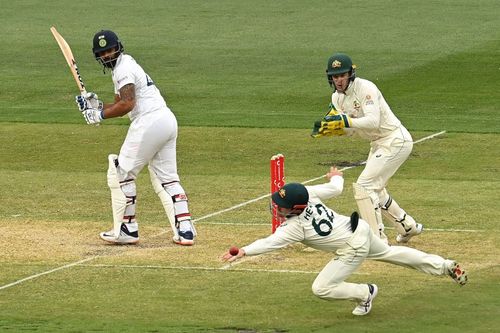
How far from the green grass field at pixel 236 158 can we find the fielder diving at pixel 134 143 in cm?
31

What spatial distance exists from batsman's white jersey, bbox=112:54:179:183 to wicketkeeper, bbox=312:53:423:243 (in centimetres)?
177

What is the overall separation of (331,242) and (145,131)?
369 centimetres

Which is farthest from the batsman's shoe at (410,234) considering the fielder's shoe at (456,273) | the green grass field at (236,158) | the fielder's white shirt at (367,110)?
the fielder's shoe at (456,273)

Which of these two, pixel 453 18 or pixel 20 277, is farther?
pixel 453 18

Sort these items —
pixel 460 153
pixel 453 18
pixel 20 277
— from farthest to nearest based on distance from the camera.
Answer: pixel 453 18 < pixel 460 153 < pixel 20 277

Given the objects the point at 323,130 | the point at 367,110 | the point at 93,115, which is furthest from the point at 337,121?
the point at 93,115

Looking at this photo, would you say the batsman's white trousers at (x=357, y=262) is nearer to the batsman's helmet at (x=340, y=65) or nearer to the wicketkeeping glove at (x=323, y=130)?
the wicketkeeping glove at (x=323, y=130)

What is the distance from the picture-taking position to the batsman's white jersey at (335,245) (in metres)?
12.2

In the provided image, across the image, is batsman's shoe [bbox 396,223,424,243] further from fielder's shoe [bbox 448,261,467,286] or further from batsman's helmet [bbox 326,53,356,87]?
fielder's shoe [bbox 448,261,467,286]

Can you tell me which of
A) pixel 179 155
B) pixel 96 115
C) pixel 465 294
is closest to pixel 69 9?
pixel 179 155

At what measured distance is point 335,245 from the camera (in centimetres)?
1239

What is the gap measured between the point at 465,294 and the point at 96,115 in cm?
493

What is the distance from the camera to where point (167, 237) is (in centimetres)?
1590

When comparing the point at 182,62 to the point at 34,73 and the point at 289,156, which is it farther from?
the point at 289,156
